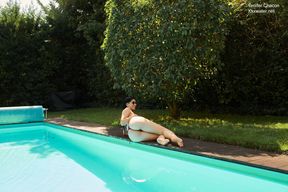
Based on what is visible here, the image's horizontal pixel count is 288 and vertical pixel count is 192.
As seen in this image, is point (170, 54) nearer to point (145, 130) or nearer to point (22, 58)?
point (145, 130)

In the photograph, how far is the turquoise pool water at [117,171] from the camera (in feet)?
16.7

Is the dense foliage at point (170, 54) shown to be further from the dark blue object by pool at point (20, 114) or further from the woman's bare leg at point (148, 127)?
the dark blue object by pool at point (20, 114)

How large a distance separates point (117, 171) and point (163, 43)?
13.4 feet

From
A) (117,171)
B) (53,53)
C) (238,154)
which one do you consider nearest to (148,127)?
(117,171)

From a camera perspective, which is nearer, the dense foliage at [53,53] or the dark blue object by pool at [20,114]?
the dark blue object by pool at [20,114]

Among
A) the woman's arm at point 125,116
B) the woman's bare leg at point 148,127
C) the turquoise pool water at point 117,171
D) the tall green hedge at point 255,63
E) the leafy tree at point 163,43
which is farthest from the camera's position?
the tall green hedge at point 255,63

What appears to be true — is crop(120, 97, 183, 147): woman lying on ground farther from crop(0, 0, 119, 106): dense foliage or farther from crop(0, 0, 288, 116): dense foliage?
crop(0, 0, 119, 106): dense foliage

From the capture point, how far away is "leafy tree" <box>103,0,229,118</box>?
30.2ft

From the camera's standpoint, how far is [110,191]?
5312 millimetres

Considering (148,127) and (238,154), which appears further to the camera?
(148,127)

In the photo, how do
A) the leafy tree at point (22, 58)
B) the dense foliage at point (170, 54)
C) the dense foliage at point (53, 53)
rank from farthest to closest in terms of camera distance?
the dense foliage at point (53, 53) → the leafy tree at point (22, 58) → the dense foliage at point (170, 54)

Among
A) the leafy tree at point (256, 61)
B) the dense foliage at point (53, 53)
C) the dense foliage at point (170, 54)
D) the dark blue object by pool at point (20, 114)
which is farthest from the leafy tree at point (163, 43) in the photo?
the dense foliage at point (53, 53)

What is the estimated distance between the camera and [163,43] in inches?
367

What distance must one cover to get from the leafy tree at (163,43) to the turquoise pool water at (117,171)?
7.34ft
